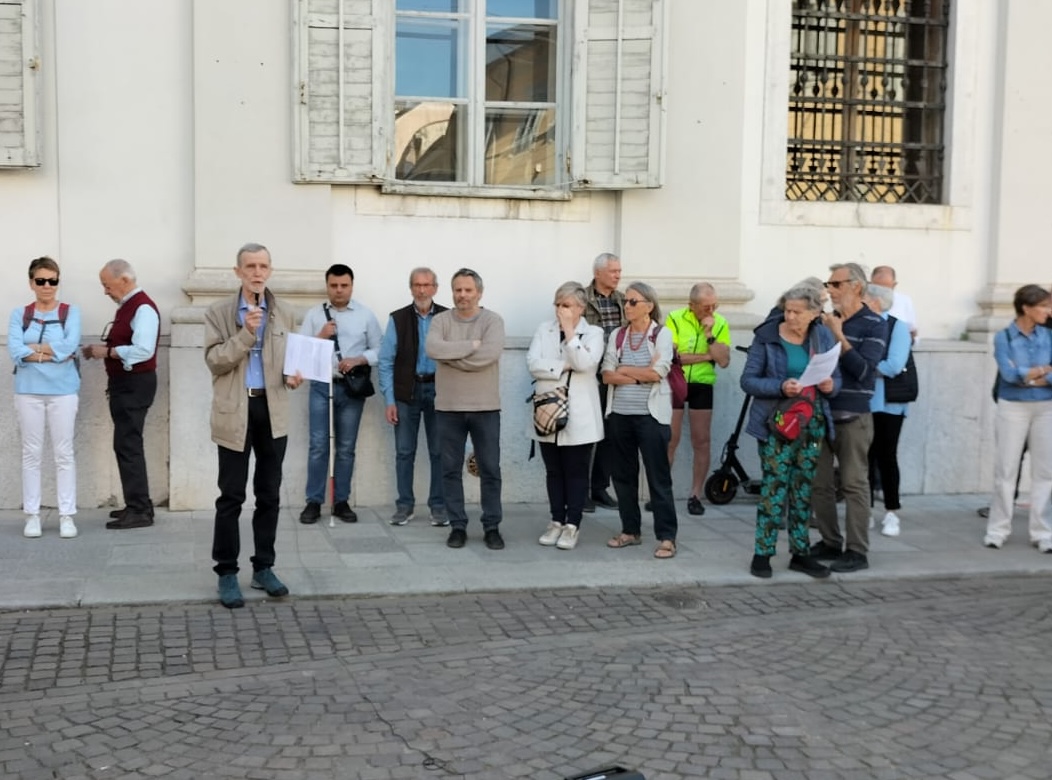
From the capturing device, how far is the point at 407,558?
7.83 meters

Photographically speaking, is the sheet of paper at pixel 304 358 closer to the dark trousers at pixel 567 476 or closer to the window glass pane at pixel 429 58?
the dark trousers at pixel 567 476

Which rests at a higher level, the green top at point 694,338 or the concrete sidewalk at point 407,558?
the green top at point 694,338

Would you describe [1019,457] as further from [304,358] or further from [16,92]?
[16,92]

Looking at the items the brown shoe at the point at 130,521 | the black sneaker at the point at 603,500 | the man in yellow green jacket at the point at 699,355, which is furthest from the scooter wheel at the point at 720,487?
the brown shoe at the point at 130,521

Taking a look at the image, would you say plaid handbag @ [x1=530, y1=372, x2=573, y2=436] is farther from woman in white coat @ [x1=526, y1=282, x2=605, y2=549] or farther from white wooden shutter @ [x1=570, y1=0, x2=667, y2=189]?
white wooden shutter @ [x1=570, y1=0, x2=667, y2=189]

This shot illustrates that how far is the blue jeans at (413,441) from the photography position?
349 inches

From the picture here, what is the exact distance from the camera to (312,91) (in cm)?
928

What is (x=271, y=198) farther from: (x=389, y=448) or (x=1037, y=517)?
(x=1037, y=517)

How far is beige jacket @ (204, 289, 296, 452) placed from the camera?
6.38 metres

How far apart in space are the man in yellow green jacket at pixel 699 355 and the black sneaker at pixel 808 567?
5.80 ft

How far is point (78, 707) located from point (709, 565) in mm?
4135

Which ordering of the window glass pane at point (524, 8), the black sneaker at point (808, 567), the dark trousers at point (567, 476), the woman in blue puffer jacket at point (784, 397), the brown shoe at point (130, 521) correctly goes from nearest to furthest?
the woman in blue puffer jacket at point (784, 397) < the black sneaker at point (808, 567) < the dark trousers at point (567, 476) < the brown shoe at point (130, 521) < the window glass pane at point (524, 8)

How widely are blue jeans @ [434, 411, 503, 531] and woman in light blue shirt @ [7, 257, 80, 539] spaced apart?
8.38 ft

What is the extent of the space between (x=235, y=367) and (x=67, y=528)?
2.56 metres
